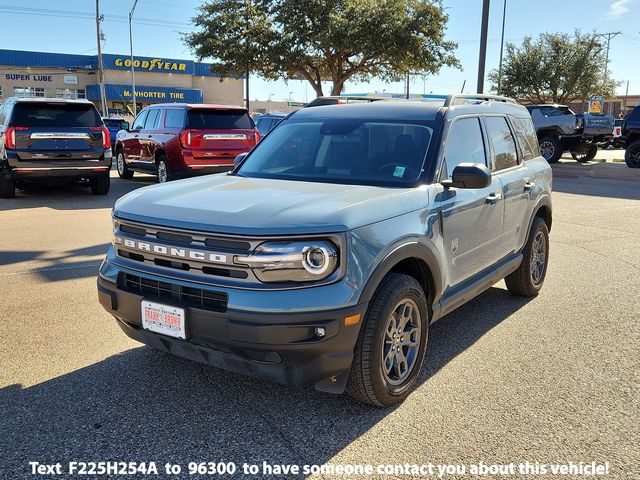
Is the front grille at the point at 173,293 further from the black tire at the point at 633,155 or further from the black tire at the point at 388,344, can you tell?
the black tire at the point at 633,155

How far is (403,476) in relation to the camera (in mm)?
2801

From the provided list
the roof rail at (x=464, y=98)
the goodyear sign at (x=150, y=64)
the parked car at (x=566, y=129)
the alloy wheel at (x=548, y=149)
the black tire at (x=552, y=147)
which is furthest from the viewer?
the goodyear sign at (x=150, y=64)

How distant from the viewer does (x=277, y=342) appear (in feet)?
9.36

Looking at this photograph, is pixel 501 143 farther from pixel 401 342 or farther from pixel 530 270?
pixel 401 342

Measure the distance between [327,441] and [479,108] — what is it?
291 cm

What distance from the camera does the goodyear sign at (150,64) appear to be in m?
59.5

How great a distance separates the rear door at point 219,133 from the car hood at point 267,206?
28.3 ft

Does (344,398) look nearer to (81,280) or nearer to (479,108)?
(479,108)

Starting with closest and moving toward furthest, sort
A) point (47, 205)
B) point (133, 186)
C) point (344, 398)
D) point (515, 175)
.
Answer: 1. point (344, 398)
2. point (515, 175)
3. point (47, 205)
4. point (133, 186)

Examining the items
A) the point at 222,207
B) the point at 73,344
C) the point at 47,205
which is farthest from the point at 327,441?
the point at 47,205

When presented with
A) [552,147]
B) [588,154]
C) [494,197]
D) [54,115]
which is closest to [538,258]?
[494,197]

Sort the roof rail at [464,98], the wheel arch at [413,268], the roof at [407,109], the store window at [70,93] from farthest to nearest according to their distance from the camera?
the store window at [70,93]
the roof rail at [464,98]
the roof at [407,109]
the wheel arch at [413,268]

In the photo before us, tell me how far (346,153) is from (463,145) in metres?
0.87

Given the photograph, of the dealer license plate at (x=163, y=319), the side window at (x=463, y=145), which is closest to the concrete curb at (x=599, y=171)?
the side window at (x=463, y=145)
